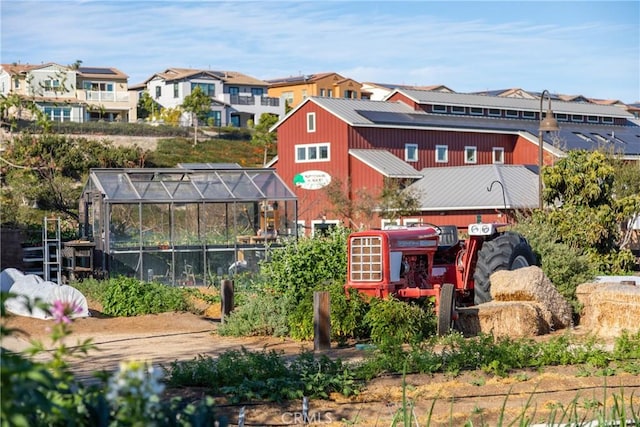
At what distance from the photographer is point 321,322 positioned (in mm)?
14852

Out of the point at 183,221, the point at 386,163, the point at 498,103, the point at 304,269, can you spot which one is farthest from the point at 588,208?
the point at 498,103

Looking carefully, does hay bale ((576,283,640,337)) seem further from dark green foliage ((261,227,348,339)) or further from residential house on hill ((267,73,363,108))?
residential house on hill ((267,73,363,108))

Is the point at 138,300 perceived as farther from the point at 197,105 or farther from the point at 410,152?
the point at 197,105

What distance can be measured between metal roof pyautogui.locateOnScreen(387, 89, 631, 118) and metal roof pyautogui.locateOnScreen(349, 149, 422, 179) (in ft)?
20.9

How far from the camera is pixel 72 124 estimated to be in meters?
65.2

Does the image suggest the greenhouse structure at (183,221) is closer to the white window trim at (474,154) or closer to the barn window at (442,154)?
the barn window at (442,154)

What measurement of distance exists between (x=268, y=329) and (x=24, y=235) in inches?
647

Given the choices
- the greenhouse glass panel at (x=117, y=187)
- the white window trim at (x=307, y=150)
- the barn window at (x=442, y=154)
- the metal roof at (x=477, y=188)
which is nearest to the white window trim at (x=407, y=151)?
the barn window at (x=442, y=154)

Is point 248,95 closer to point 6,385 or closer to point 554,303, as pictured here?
point 554,303

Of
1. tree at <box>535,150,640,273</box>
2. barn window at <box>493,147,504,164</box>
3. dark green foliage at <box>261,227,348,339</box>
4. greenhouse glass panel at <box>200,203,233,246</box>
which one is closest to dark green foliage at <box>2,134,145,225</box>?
greenhouse glass panel at <box>200,203,233,246</box>

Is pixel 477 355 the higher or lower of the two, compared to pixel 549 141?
lower

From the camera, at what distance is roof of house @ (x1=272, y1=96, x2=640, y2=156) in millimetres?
48719

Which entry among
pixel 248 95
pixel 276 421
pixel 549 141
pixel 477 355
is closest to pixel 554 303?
pixel 477 355

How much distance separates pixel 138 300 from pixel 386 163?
90.8ft
